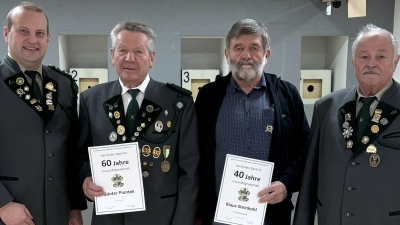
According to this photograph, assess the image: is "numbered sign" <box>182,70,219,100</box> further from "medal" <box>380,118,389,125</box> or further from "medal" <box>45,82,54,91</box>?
"medal" <box>380,118,389,125</box>

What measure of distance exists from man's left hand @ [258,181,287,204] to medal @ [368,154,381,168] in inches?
16.4

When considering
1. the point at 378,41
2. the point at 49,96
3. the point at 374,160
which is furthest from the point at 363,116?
the point at 49,96

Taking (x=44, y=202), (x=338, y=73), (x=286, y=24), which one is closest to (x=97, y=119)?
(x=44, y=202)

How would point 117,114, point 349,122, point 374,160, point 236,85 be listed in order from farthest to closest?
point 236,85 → point 117,114 → point 349,122 → point 374,160

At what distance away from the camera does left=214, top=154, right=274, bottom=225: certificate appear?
5.82ft

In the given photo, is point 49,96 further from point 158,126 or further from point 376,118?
point 376,118

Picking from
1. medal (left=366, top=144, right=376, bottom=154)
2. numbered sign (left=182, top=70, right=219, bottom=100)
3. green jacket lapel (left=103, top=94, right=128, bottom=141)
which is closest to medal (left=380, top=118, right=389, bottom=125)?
medal (left=366, top=144, right=376, bottom=154)

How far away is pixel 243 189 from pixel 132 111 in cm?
66

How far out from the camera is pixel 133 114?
6.11ft

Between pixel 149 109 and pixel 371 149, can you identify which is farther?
pixel 149 109

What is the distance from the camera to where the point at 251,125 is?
1922 mm

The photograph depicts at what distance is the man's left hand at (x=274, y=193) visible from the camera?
177 cm

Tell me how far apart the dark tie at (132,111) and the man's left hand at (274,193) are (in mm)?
696

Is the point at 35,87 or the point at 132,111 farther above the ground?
the point at 35,87
